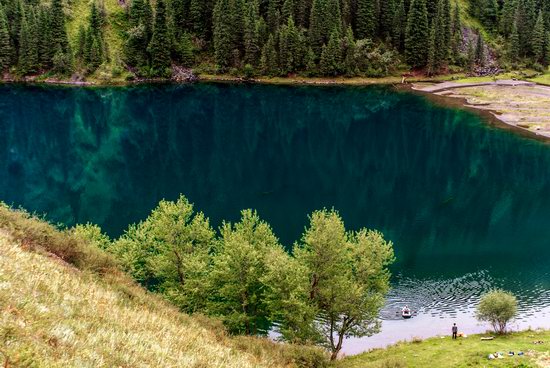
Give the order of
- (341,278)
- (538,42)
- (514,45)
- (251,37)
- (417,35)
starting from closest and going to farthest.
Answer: (341,278) → (251,37) → (417,35) → (514,45) → (538,42)

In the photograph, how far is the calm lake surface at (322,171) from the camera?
216 feet

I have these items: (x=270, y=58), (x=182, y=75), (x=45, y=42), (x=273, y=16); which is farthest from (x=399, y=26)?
(x=45, y=42)

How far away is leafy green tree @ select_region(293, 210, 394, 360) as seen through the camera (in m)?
42.5

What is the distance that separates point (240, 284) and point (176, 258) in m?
7.40

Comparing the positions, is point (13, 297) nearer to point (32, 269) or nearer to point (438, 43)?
point (32, 269)

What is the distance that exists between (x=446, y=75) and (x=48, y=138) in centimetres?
13247

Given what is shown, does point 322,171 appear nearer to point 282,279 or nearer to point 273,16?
point 282,279

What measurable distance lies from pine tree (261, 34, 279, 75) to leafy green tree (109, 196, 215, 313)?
12886 cm

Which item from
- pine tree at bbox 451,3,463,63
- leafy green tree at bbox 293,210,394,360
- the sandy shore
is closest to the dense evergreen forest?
pine tree at bbox 451,3,463,63

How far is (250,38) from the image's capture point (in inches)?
6929

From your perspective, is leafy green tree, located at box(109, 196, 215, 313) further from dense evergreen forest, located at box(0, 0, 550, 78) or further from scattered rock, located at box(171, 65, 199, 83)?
scattered rock, located at box(171, 65, 199, 83)

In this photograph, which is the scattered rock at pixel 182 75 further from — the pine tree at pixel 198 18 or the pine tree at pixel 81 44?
the pine tree at pixel 81 44

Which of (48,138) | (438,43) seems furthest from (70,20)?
(438,43)

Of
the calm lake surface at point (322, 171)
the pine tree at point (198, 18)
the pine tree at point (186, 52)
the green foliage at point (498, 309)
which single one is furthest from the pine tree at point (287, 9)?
the green foliage at point (498, 309)
